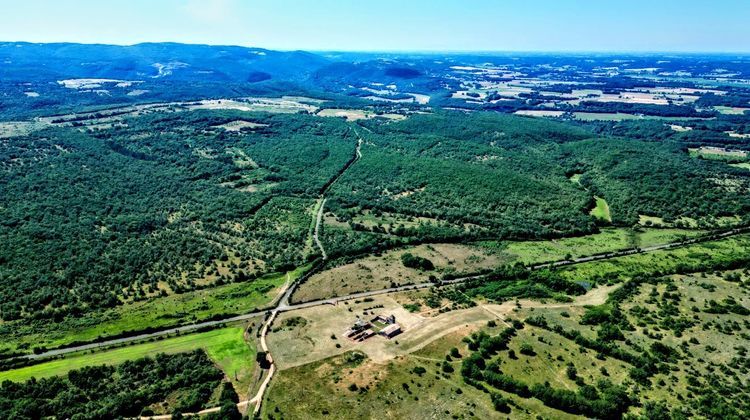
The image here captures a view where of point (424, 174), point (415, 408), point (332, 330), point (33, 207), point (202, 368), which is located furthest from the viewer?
point (424, 174)

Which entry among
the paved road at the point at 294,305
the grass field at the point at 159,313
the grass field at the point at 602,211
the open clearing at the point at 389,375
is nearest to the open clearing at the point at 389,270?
the paved road at the point at 294,305

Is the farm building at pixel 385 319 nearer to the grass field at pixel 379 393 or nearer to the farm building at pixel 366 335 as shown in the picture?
the farm building at pixel 366 335

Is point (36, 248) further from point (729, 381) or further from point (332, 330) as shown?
point (729, 381)

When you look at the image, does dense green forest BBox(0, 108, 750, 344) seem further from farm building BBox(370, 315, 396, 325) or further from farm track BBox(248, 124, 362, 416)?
farm building BBox(370, 315, 396, 325)

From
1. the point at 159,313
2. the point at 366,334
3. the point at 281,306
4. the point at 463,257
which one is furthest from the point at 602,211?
the point at 159,313

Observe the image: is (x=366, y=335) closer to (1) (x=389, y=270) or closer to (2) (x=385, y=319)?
(2) (x=385, y=319)

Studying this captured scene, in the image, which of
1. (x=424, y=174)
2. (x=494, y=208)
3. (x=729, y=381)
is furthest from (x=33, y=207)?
(x=729, y=381)
